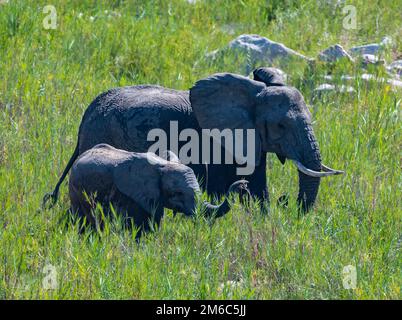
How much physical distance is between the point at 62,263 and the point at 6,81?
4215mm

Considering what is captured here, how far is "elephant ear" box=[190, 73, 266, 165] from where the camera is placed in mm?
9984

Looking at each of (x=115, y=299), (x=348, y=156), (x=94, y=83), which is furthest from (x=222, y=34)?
(x=115, y=299)

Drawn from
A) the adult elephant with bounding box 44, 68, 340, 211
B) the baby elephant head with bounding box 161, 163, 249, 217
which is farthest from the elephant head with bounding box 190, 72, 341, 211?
the baby elephant head with bounding box 161, 163, 249, 217

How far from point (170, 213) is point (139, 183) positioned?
2.18ft

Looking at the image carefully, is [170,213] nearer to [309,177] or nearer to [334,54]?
[309,177]

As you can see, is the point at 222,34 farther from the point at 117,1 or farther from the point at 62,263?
the point at 62,263

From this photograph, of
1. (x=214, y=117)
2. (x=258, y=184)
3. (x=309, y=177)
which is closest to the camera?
(x=309, y=177)

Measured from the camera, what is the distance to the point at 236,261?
8719 millimetres

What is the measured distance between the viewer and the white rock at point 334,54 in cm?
1332

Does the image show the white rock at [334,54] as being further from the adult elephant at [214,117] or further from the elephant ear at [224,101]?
the elephant ear at [224,101]

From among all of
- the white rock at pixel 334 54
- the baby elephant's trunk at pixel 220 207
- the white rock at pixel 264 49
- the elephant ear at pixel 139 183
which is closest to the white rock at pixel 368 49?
the white rock at pixel 334 54

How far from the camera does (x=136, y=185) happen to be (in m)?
9.02

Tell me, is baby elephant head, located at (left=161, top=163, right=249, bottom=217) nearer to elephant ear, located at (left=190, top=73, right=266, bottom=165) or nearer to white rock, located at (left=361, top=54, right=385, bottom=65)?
→ elephant ear, located at (left=190, top=73, right=266, bottom=165)

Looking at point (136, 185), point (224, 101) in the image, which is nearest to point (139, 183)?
point (136, 185)
